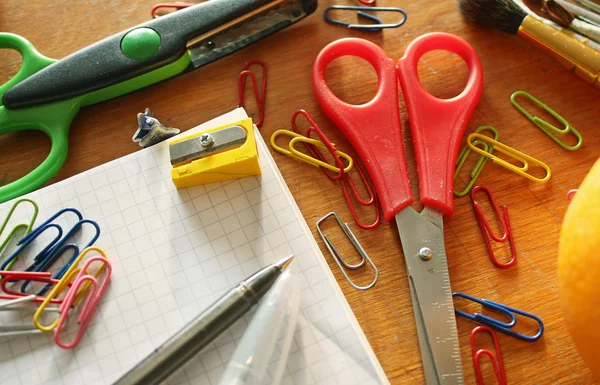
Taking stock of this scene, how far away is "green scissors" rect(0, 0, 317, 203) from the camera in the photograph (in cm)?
95

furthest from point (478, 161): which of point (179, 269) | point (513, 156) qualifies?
point (179, 269)

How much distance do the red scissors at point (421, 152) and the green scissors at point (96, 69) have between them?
21cm

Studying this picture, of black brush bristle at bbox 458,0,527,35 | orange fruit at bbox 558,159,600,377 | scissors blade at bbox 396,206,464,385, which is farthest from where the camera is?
black brush bristle at bbox 458,0,527,35

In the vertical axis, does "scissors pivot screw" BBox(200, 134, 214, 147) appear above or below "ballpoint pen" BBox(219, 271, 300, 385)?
above

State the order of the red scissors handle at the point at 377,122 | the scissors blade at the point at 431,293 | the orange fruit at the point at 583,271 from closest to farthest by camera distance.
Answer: the orange fruit at the point at 583,271 → the scissors blade at the point at 431,293 → the red scissors handle at the point at 377,122

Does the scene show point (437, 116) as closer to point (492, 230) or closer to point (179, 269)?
Answer: point (492, 230)

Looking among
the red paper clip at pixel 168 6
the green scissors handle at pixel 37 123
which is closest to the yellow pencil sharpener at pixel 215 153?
the green scissors handle at pixel 37 123

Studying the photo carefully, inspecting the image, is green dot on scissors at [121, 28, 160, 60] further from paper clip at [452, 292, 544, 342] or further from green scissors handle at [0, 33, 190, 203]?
paper clip at [452, 292, 544, 342]

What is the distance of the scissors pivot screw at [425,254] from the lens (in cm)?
86

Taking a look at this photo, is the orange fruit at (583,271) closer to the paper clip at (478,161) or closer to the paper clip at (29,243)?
the paper clip at (478,161)

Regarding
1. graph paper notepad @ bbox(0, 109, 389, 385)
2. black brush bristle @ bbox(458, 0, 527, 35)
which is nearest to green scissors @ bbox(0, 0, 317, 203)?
graph paper notepad @ bbox(0, 109, 389, 385)

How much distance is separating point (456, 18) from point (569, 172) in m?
0.37

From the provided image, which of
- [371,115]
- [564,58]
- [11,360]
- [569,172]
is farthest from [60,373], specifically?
[564,58]

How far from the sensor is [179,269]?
0.88 metres
